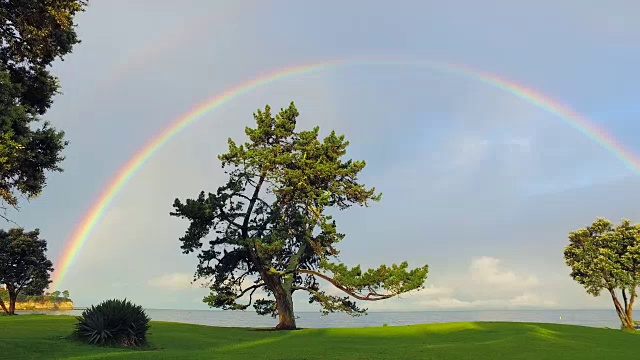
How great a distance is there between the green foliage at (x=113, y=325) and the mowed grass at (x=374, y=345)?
0.84 metres

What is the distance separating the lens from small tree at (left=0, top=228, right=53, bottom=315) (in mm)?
60375

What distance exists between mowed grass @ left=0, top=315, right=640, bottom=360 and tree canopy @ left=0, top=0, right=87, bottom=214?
23.4ft

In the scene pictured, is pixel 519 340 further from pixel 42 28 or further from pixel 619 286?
pixel 619 286

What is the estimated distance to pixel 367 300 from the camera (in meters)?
39.6

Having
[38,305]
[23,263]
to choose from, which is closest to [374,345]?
[23,263]

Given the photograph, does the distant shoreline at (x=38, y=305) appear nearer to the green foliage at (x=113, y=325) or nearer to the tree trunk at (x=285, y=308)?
the tree trunk at (x=285, y=308)

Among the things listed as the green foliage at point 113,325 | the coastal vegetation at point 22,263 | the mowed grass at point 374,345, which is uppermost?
the coastal vegetation at point 22,263

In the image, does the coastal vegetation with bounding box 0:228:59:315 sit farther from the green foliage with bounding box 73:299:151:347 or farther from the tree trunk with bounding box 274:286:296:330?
the green foliage with bounding box 73:299:151:347

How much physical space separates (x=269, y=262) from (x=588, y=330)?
938 inches

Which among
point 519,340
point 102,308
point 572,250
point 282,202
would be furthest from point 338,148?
point 572,250

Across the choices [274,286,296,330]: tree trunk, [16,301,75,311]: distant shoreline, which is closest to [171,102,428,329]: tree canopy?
[274,286,296,330]: tree trunk

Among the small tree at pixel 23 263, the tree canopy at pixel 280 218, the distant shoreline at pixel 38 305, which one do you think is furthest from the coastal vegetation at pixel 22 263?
the distant shoreline at pixel 38 305

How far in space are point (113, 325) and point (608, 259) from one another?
159 ft

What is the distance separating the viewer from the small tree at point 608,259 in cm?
5150
